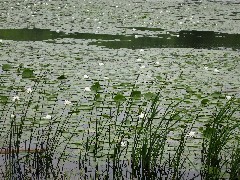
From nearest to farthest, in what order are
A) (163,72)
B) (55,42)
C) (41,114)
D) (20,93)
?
(41,114)
(20,93)
(163,72)
(55,42)

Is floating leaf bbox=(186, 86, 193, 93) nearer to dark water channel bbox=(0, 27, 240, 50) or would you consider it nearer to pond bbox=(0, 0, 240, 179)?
pond bbox=(0, 0, 240, 179)

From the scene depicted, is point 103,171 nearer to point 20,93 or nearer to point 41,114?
point 41,114

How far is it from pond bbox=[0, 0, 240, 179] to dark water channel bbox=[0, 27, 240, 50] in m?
0.04

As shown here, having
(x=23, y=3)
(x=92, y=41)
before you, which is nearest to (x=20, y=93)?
(x=92, y=41)

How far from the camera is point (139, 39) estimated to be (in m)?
17.9

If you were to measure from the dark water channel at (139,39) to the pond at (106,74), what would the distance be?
0.13 feet

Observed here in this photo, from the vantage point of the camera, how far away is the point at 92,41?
16.9 meters

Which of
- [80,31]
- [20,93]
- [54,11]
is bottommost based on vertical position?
[20,93]

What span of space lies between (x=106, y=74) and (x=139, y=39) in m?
6.90

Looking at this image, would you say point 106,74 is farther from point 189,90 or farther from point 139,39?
point 139,39

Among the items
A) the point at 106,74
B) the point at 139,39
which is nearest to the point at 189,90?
the point at 106,74

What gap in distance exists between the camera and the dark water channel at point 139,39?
1670 centimetres

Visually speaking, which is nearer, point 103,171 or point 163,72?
point 103,171

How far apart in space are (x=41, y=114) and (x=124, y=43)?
9606 millimetres
